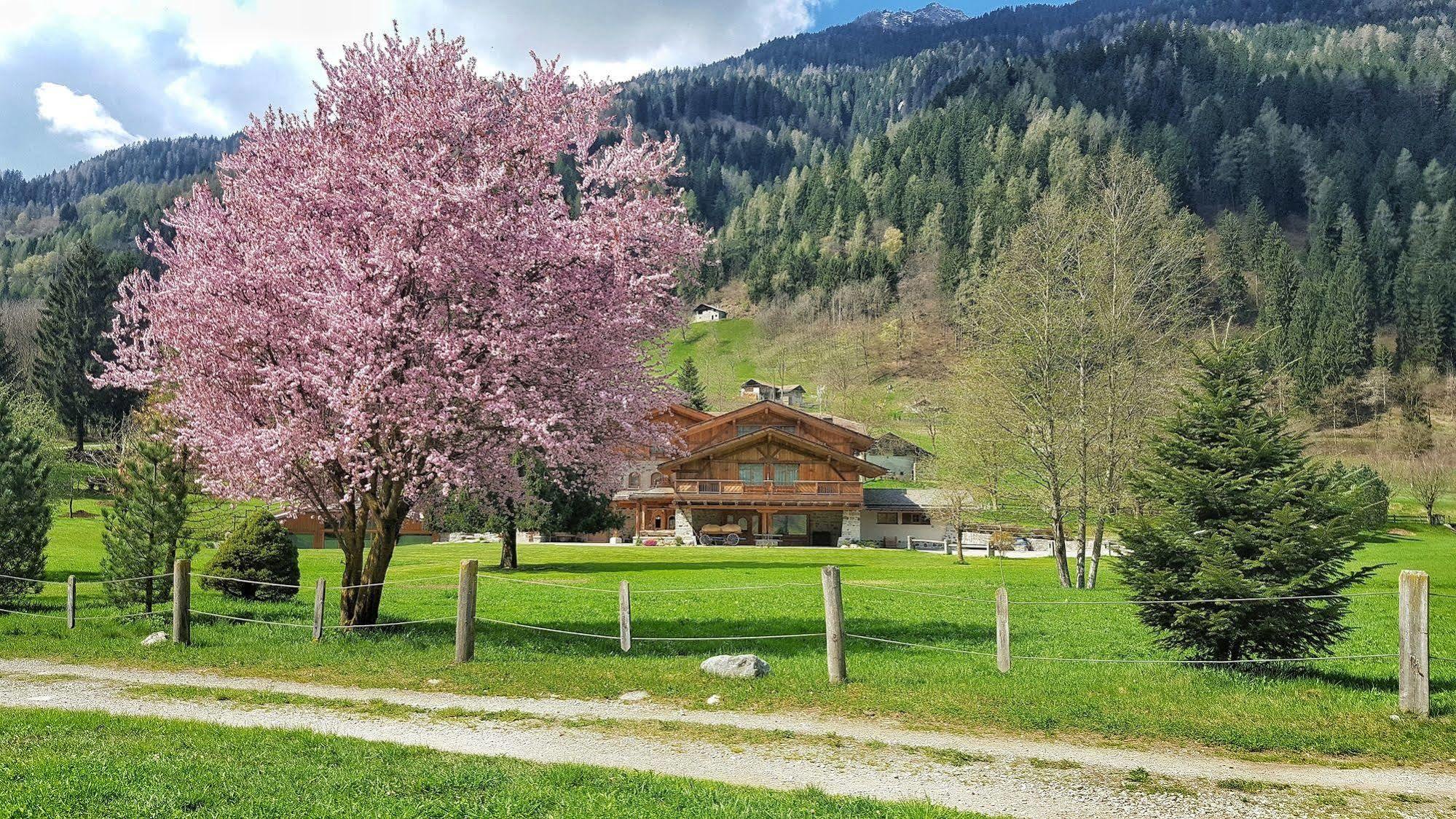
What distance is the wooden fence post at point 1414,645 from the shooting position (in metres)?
11.2

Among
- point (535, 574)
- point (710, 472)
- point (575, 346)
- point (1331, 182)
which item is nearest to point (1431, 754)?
point (575, 346)

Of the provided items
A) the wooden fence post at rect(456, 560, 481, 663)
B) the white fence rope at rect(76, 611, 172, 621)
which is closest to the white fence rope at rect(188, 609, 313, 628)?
the white fence rope at rect(76, 611, 172, 621)

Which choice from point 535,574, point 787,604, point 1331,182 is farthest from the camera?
point 1331,182

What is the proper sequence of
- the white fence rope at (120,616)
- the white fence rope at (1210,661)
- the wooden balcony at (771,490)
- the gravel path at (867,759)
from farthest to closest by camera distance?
the wooden balcony at (771,490) < the white fence rope at (120,616) < the white fence rope at (1210,661) < the gravel path at (867,759)

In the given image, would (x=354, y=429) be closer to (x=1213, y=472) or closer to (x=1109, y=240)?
(x=1213, y=472)

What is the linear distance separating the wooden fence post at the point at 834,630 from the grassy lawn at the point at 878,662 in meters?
0.32

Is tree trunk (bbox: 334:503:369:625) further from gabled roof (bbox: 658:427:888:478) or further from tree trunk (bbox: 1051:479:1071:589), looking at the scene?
gabled roof (bbox: 658:427:888:478)

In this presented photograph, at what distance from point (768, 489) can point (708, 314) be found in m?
132

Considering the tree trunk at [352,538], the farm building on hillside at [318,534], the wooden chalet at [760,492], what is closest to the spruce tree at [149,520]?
the tree trunk at [352,538]

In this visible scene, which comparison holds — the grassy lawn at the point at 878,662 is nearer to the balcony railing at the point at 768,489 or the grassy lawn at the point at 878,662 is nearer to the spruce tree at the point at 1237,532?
the spruce tree at the point at 1237,532

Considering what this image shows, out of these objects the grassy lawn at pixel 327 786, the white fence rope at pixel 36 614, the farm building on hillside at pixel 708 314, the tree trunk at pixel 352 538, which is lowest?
the white fence rope at pixel 36 614

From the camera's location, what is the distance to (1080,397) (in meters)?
31.2

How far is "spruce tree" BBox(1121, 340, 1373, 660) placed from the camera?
13.4 metres

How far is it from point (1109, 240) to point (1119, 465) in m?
7.68
